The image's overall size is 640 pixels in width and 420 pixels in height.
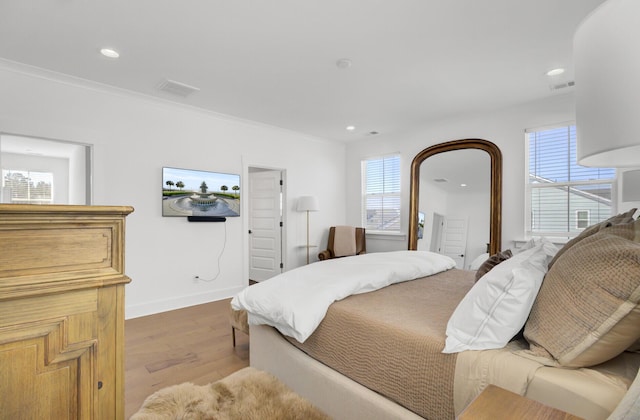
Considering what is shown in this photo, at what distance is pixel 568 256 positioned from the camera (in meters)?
1.24

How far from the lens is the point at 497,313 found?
A: 1.26 metres

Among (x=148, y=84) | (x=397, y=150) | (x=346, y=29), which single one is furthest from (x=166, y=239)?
(x=397, y=150)

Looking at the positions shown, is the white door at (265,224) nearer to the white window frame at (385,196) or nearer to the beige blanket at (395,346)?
the white window frame at (385,196)

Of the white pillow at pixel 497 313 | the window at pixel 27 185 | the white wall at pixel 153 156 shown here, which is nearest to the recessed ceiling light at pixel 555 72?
the white pillow at pixel 497 313

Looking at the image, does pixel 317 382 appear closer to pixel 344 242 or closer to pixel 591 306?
pixel 591 306

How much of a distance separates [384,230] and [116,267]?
491cm

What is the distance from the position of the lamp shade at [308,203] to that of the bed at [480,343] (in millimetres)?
3199

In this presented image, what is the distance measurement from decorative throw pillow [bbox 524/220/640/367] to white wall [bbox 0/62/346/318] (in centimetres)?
379

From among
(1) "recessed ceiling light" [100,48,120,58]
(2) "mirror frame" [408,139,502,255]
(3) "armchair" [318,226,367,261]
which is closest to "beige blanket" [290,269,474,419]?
(2) "mirror frame" [408,139,502,255]

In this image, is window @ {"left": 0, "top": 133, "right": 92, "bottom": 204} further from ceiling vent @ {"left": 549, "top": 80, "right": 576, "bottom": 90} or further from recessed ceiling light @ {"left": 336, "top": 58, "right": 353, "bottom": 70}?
ceiling vent @ {"left": 549, "top": 80, "right": 576, "bottom": 90}

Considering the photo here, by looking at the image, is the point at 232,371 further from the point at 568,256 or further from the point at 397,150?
the point at 397,150

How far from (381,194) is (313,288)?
387cm

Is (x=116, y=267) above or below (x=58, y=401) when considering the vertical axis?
above

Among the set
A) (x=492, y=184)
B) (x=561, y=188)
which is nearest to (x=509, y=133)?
(x=492, y=184)
